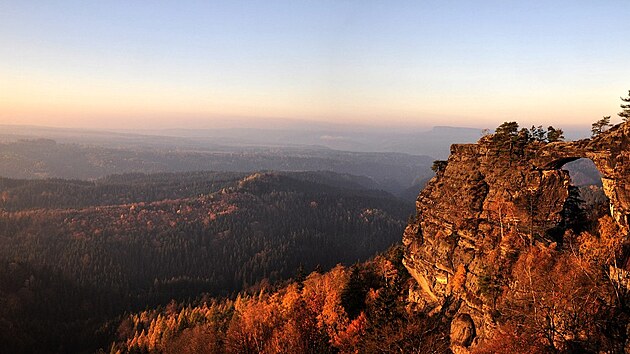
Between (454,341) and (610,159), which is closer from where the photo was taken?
(610,159)

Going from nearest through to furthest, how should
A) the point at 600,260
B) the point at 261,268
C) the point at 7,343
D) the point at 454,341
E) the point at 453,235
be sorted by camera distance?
the point at 600,260 → the point at 454,341 → the point at 453,235 → the point at 7,343 → the point at 261,268

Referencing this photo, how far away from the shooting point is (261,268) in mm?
198750

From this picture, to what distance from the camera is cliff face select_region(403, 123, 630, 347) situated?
1426 inches

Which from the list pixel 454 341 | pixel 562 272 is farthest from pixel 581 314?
pixel 454 341

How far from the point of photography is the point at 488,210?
147ft

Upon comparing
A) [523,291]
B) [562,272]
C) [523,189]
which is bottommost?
[523,291]

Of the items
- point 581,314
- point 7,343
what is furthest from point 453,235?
point 7,343

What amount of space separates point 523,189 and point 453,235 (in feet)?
35.0

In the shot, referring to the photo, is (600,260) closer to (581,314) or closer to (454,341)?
(581,314)

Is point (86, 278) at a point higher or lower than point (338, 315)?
lower

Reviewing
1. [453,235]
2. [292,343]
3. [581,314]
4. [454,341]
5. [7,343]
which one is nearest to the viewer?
[581,314]

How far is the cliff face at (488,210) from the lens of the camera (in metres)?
36.2

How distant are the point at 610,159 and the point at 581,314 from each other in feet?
52.2

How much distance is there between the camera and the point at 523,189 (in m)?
42.0
